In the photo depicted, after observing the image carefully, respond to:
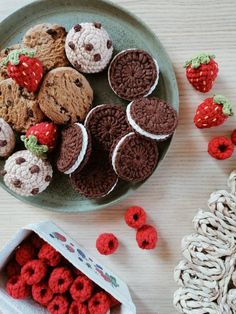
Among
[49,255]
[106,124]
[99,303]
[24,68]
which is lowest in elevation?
[99,303]

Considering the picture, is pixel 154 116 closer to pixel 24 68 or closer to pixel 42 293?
pixel 24 68

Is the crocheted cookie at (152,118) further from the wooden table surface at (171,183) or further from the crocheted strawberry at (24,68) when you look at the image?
the crocheted strawberry at (24,68)

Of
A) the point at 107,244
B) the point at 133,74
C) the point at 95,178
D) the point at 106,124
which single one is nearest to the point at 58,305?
the point at 107,244

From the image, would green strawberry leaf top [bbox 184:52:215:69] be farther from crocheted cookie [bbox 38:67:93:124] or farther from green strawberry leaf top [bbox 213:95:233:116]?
crocheted cookie [bbox 38:67:93:124]

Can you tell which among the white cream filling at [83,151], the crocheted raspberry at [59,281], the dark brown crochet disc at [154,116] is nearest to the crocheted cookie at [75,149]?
the white cream filling at [83,151]

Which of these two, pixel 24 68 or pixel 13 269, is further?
pixel 13 269

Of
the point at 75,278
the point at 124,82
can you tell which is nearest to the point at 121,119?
the point at 124,82
